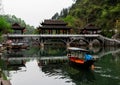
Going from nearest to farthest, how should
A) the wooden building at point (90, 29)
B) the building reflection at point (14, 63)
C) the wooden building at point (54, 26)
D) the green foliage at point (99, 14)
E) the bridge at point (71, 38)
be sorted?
the building reflection at point (14, 63) → the bridge at point (71, 38) → the wooden building at point (54, 26) → the wooden building at point (90, 29) → the green foliage at point (99, 14)

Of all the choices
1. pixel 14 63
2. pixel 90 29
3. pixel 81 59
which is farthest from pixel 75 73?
pixel 90 29

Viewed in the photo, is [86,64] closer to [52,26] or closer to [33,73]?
[33,73]

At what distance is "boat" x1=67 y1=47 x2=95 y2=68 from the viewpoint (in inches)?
1451

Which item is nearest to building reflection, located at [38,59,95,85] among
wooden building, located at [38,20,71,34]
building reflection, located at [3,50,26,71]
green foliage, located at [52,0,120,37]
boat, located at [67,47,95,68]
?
boat, located at [67,47,95,68]

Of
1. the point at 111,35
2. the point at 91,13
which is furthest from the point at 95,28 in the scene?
the point at 91,13

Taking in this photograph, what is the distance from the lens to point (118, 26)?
286ft

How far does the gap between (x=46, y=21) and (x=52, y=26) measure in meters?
2.85

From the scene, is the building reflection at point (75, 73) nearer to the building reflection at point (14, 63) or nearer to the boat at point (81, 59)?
the boat at point (81, 59)

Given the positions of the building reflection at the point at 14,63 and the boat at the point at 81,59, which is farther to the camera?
the building reflection at the point at 14,63

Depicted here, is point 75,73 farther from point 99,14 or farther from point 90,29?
point 99,14

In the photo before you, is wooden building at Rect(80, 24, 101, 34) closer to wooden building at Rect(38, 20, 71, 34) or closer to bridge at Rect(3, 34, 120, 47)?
bridge at Rect(3, 34, 120, 47)

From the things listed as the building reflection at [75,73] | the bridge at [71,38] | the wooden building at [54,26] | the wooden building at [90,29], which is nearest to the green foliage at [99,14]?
the wooden building at [90,29]

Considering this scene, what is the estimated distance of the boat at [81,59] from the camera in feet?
121

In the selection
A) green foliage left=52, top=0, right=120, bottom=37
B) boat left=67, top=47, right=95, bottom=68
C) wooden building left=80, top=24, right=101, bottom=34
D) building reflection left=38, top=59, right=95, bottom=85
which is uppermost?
green foliage left=52, top=0, right=120, bottom=37
